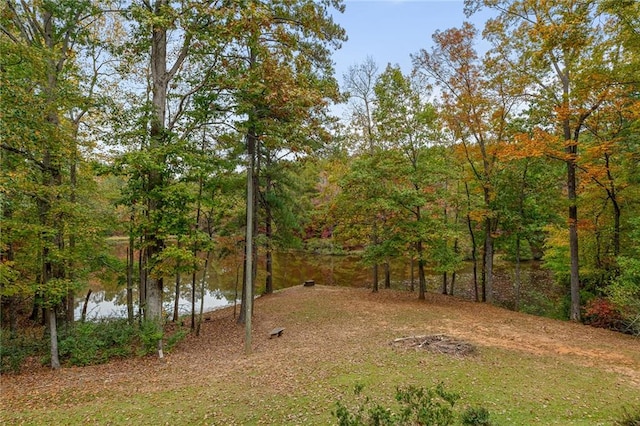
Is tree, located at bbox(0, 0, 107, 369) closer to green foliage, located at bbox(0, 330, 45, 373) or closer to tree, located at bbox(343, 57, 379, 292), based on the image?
green foliage, located at bbox(0, 330, 45, 373)

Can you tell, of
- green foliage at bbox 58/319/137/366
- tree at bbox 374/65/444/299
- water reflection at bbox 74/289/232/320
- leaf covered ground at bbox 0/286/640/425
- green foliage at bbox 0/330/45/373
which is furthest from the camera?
water reflection at bbox 74/289/232/320

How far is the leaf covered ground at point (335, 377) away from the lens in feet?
19.5

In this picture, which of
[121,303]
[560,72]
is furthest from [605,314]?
[121,303]

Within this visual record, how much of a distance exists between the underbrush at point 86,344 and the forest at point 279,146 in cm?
37

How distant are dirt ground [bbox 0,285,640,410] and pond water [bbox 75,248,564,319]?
121 inches

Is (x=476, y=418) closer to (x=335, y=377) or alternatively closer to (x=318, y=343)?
(x=335, y=377)

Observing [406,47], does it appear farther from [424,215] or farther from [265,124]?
[265,124]

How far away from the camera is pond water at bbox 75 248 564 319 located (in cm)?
1783

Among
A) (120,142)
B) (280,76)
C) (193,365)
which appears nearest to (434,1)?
(280,76)

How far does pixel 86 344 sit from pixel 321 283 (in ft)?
56.8

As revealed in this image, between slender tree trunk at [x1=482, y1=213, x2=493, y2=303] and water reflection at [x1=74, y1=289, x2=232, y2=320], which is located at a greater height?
slender tree trunk at [x1=482, y1=213, x2=493, y2=303]

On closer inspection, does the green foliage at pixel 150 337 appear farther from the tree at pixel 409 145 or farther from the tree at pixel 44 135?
the tree at pixel 409 145

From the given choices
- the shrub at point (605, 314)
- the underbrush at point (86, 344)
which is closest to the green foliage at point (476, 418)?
the underbrush at point (86, 344)

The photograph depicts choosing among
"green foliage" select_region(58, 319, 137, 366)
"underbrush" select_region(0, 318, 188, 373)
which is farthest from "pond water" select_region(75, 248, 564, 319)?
"green foliage" select_region(58, 319, 137, 366)
